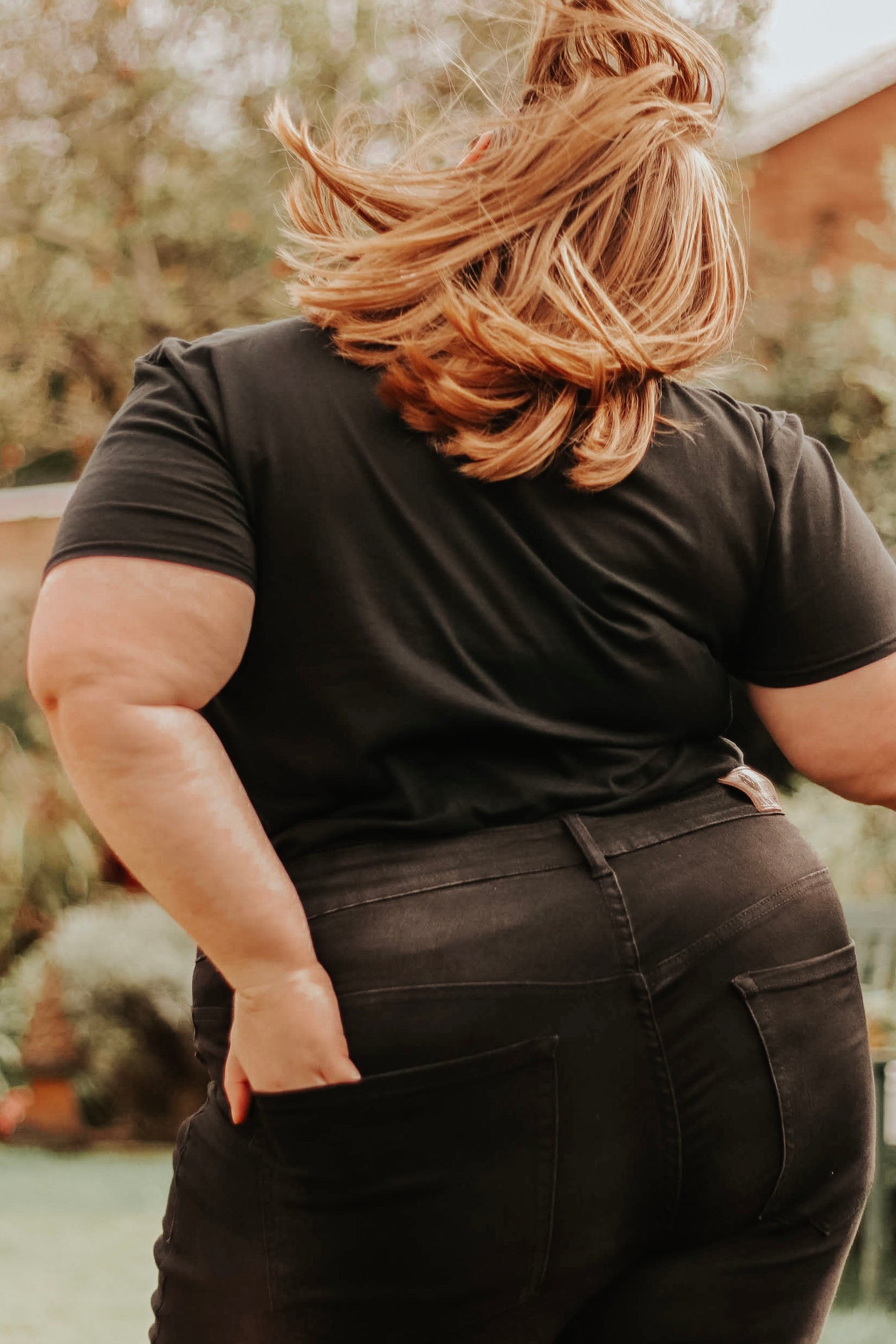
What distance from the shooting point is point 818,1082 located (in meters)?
1.02

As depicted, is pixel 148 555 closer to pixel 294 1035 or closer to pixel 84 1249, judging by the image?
pixel 294 1035

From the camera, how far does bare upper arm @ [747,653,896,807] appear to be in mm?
1176

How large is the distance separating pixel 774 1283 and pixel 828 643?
0.56 metres

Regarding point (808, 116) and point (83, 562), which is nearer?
point (83, 562)

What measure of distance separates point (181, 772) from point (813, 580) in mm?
594

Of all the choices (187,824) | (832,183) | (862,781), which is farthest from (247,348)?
(832,183)

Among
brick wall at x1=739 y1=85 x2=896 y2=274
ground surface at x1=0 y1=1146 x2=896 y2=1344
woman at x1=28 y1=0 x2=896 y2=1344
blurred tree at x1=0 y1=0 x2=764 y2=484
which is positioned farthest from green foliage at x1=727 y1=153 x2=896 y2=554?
woman at x1=28 y1=0 x2=896 y2=1344

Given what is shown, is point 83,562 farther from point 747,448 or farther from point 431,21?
point 431,21

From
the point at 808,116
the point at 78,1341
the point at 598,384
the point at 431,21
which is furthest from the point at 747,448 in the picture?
the point at 808,116

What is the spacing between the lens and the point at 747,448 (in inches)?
44.0

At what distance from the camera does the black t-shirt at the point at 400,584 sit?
976 millimetres

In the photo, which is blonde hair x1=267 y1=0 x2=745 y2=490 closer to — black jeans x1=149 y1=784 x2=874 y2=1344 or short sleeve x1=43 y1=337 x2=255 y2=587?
short sleeve x1=43 y1=337 x2=255 y2=587

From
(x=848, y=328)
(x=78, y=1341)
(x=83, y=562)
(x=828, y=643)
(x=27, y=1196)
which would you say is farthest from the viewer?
(x=848, y=328)

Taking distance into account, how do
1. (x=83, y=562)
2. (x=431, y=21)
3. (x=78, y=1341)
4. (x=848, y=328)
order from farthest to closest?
1. (x=431, y=21)
2. (x=848, y=328)
3. (x=78, y=1341)
4. (x=83, y=562)
